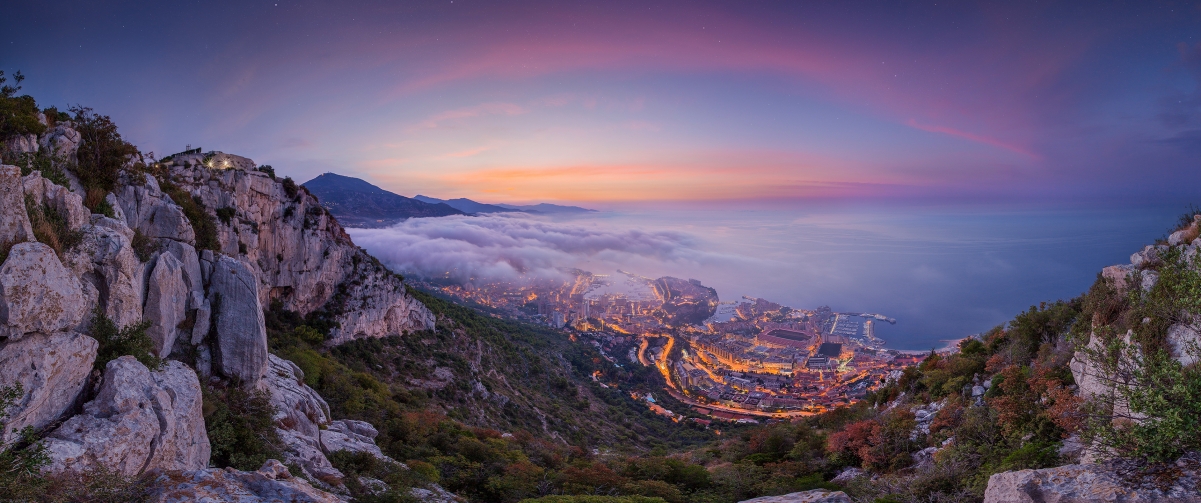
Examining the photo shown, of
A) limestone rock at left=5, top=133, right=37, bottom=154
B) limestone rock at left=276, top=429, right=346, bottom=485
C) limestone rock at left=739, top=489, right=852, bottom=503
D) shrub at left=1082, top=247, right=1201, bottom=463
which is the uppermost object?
limestone rock at left=5, top=133, right=37, bottom=154

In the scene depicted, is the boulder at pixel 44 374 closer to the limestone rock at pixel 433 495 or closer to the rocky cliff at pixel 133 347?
the rocky cliff at pixel 133 347

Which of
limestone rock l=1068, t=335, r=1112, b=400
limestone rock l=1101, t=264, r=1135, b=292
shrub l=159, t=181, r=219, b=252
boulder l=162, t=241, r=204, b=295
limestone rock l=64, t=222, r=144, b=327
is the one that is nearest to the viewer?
limestone rock l=64, t=222, r=144, b=327

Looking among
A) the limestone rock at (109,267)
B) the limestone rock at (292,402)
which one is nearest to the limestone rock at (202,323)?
Result: the limestone rock at (292,402)

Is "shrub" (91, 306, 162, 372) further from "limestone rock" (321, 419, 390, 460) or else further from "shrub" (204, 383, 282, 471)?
"limestone rock" (321, 419, 390, 460)

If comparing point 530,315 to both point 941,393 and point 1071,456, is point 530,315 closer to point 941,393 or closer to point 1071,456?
point 941,393

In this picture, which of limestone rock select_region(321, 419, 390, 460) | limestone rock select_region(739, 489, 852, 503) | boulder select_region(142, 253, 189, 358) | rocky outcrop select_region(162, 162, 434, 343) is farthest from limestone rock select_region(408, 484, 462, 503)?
rocky outcrop select_region(162, 162, 434, 343)

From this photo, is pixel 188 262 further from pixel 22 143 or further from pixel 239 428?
pixel 239 428

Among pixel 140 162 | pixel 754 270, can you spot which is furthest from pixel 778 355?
pixel 754 270
